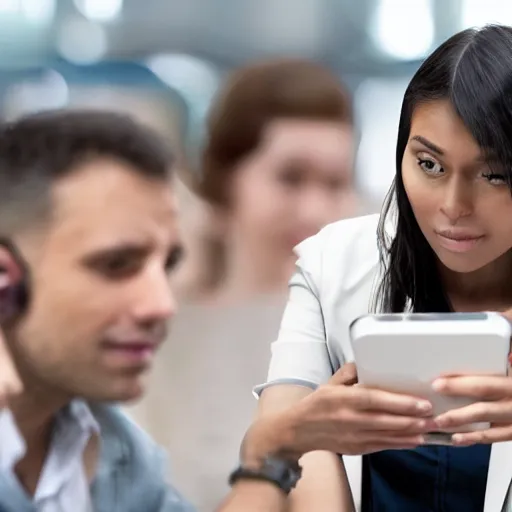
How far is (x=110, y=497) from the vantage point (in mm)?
858

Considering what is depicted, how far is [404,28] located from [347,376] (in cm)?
37

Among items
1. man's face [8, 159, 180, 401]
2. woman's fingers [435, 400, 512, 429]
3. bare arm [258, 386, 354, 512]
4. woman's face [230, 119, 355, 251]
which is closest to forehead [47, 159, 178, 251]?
man's face [8, 159, 180, 401]

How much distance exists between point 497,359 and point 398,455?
195 millimetres

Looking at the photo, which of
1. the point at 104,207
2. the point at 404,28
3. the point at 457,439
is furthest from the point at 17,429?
the point at 404,28

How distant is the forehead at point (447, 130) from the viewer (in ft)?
2.76

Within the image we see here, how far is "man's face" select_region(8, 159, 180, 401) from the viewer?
0.79m

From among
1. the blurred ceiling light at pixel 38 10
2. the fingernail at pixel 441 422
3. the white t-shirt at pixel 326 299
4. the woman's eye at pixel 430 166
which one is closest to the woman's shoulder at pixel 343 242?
the white t-shirt at pixel 326 299

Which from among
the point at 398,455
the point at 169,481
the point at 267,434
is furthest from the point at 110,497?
the point at 398,455

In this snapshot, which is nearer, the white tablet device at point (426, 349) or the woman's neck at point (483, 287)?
the white tablet device at point (426, 349)

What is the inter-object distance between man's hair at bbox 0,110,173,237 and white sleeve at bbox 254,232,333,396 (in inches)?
8.7

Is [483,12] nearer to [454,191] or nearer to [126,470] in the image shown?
[454,191]

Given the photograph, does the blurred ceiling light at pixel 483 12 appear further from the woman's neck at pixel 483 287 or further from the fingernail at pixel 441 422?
the fingernail at pixel 441 422

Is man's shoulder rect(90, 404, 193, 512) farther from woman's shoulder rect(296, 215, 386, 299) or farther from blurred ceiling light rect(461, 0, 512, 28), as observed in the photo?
blurred ceiling light rect(461, 0, 512, 28)

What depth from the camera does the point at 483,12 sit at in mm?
952
